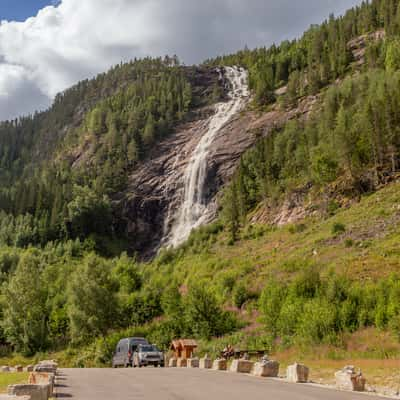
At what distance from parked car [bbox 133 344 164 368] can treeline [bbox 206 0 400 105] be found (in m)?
103

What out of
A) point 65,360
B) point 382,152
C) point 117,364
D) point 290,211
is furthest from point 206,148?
point 117,364

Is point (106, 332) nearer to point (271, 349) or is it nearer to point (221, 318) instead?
point (221, 318)

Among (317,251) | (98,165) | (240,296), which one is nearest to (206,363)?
(240,296)

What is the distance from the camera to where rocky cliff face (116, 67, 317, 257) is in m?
111

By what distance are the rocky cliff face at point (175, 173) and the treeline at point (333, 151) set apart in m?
7.88

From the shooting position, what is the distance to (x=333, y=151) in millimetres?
81000

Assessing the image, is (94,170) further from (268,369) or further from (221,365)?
(268,369)

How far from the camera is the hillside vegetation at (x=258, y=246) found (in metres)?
45.0

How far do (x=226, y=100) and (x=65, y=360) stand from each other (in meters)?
113

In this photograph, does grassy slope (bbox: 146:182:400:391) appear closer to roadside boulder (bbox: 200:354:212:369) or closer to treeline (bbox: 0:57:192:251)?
roadside boulder (bbox: 200:354:212:369)

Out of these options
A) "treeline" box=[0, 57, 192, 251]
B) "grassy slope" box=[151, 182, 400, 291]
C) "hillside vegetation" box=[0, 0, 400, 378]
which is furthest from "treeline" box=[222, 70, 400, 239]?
"treeline" box=[0, 57, 192, 251]

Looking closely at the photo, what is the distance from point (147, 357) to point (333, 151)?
53648 mm

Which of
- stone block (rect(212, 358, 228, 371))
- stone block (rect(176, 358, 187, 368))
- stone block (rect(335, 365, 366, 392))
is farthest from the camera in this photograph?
stone block (rect(176, 358, 187, 368))

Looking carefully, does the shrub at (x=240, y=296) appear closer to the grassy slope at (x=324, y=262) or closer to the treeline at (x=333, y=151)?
the grassy slope at (x=324, y=262)
